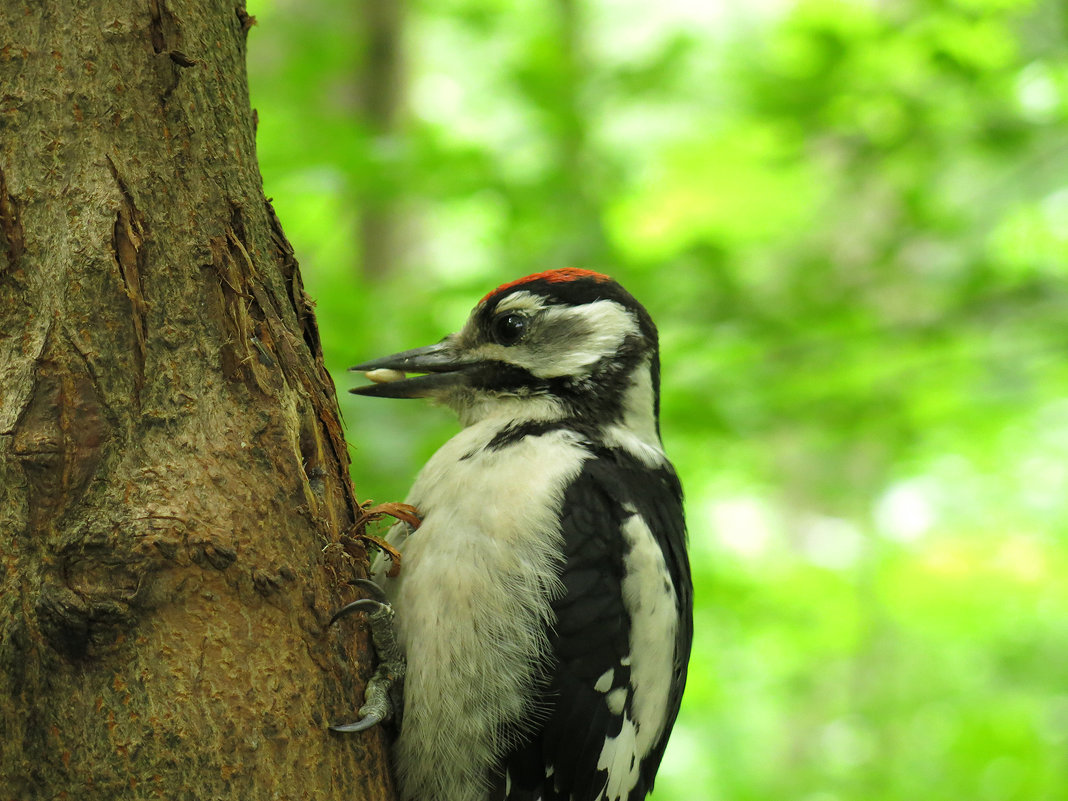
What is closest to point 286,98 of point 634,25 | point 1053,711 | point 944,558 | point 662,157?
point 662,157

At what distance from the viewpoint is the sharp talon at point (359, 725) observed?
5.13ft

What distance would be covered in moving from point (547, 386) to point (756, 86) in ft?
6.44

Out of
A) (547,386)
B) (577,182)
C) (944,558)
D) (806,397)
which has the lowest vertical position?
(944,558)

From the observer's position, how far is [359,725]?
1602 millimetres

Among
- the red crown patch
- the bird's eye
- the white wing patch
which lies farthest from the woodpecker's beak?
the white wing patch

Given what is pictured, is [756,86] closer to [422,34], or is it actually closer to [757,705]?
[422,34]

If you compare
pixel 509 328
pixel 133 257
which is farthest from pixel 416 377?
pixel 133 257

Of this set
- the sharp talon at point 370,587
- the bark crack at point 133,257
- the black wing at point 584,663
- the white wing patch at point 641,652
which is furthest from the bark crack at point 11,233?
Answer: the white wing patch at point 641,652

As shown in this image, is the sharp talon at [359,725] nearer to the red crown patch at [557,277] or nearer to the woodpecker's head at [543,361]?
the woodpecker's head at [543,361]

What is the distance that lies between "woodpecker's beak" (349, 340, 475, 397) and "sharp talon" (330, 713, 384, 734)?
973 millimetres

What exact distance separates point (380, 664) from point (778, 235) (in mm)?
4018

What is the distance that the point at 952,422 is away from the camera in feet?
13.9

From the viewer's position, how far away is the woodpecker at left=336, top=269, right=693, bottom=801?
6.17 feet

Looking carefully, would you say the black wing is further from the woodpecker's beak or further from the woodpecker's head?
the woodpecker's beak
